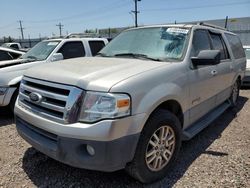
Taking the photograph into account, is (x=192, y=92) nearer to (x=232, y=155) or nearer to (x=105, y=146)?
(x=232, y=155)

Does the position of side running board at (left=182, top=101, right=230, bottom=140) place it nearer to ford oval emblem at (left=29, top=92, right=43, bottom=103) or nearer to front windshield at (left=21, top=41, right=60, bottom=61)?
ford oval emblem at (left=29, top=92, right=43, bottom=103)

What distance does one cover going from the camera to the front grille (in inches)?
100

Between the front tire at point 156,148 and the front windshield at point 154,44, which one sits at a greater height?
the front windshield at point 154,44

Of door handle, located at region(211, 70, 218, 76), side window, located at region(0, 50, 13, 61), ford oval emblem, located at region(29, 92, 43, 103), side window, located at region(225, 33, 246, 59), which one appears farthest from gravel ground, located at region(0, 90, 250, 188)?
side window, located at region(0, 50, 13, 61)

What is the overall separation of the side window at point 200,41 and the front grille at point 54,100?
1.97 m

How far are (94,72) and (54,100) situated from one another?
1.66 feet

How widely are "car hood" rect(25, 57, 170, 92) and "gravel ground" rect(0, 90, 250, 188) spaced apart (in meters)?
1.19

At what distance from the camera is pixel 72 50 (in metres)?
6.95

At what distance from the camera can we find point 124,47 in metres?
4.11

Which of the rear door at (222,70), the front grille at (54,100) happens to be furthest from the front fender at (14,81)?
the rear door at (222,70)

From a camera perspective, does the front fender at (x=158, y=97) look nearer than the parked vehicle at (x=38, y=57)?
Yes

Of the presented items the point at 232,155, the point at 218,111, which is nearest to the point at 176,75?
the point at 232,155

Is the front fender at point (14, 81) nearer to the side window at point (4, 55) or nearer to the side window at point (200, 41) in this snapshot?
the side window at point (4, 55)

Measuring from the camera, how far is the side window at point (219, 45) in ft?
15.6
